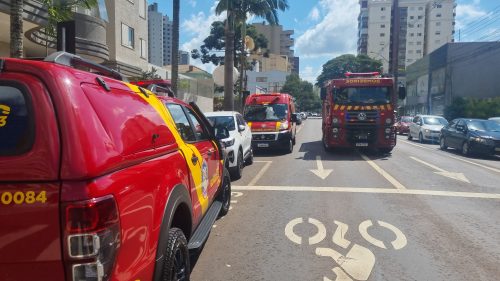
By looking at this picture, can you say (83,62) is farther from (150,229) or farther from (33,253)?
(33,253)

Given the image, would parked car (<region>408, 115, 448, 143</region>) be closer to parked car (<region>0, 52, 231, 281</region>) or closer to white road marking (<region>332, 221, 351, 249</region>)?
white road marking (<region>332, 221, 351, 249</region>)

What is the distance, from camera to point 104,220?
2303mm

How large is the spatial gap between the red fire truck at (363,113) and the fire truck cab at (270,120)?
1.66 m

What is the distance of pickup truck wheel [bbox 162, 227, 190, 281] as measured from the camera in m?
3.10

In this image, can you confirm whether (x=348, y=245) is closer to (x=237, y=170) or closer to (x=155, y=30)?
(x=237, y=170)

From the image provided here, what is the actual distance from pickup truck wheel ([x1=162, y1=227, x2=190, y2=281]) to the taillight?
2.65 ft

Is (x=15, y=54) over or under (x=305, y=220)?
over

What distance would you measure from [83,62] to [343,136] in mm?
13103

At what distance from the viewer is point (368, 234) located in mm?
5762

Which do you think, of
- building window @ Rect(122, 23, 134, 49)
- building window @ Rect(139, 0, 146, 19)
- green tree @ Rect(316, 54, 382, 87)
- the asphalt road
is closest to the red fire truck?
the asphalt road

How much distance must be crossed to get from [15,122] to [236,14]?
25177mm

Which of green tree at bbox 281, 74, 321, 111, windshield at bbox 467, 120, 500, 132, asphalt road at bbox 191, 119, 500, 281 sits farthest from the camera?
green tree at bbox 281, 74, 321, 111

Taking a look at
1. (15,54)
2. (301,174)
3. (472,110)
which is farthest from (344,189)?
(472,110)

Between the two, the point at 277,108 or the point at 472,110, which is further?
the point at 472,110
